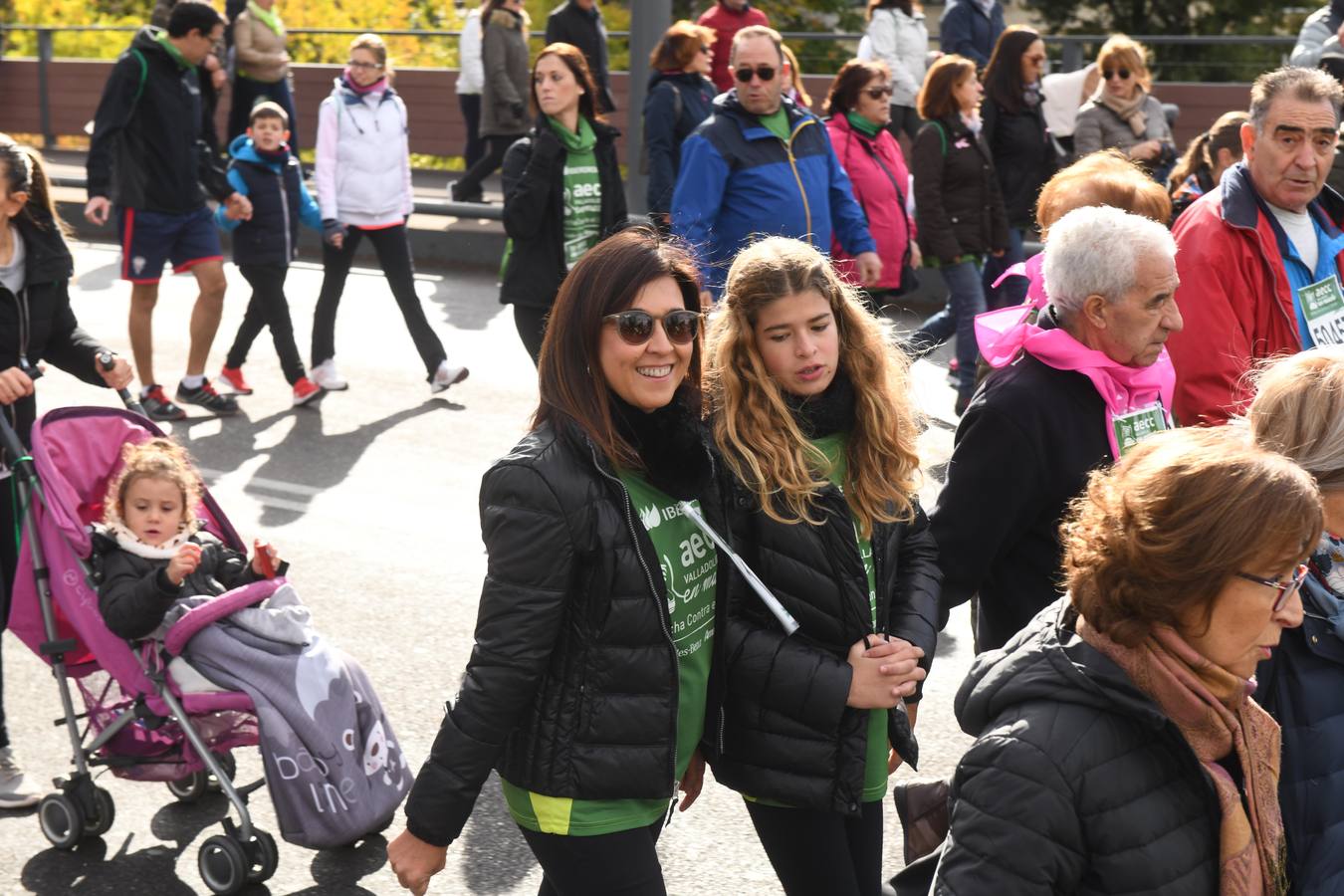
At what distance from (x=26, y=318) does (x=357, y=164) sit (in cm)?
502

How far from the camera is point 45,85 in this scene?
20422 mm

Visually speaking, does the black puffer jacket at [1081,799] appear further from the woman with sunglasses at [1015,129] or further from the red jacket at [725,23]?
the red jacket at [725,23]

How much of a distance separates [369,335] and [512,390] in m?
1.89

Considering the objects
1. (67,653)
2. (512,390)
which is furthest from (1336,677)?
(512,390)

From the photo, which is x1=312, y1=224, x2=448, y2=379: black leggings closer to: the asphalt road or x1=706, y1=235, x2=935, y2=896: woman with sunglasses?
the asphalt road

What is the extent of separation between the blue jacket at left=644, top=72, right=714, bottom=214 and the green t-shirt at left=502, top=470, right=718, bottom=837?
611 cm

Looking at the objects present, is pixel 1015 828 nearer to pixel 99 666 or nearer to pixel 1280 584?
pixel 1280 584

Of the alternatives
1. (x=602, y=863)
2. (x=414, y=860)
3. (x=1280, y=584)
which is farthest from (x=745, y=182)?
(x=1280, y=584)

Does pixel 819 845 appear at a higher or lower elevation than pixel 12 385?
lower

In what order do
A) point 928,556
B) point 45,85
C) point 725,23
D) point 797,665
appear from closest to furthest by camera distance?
point 797,665
point 928,556
point 725,23
point 45,85

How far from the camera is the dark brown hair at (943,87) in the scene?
9.11 m

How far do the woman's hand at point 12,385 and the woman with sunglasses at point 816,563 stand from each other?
2428mm

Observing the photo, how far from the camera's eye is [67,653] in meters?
4.97

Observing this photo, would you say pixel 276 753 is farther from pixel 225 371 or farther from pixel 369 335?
pixel 369 335
